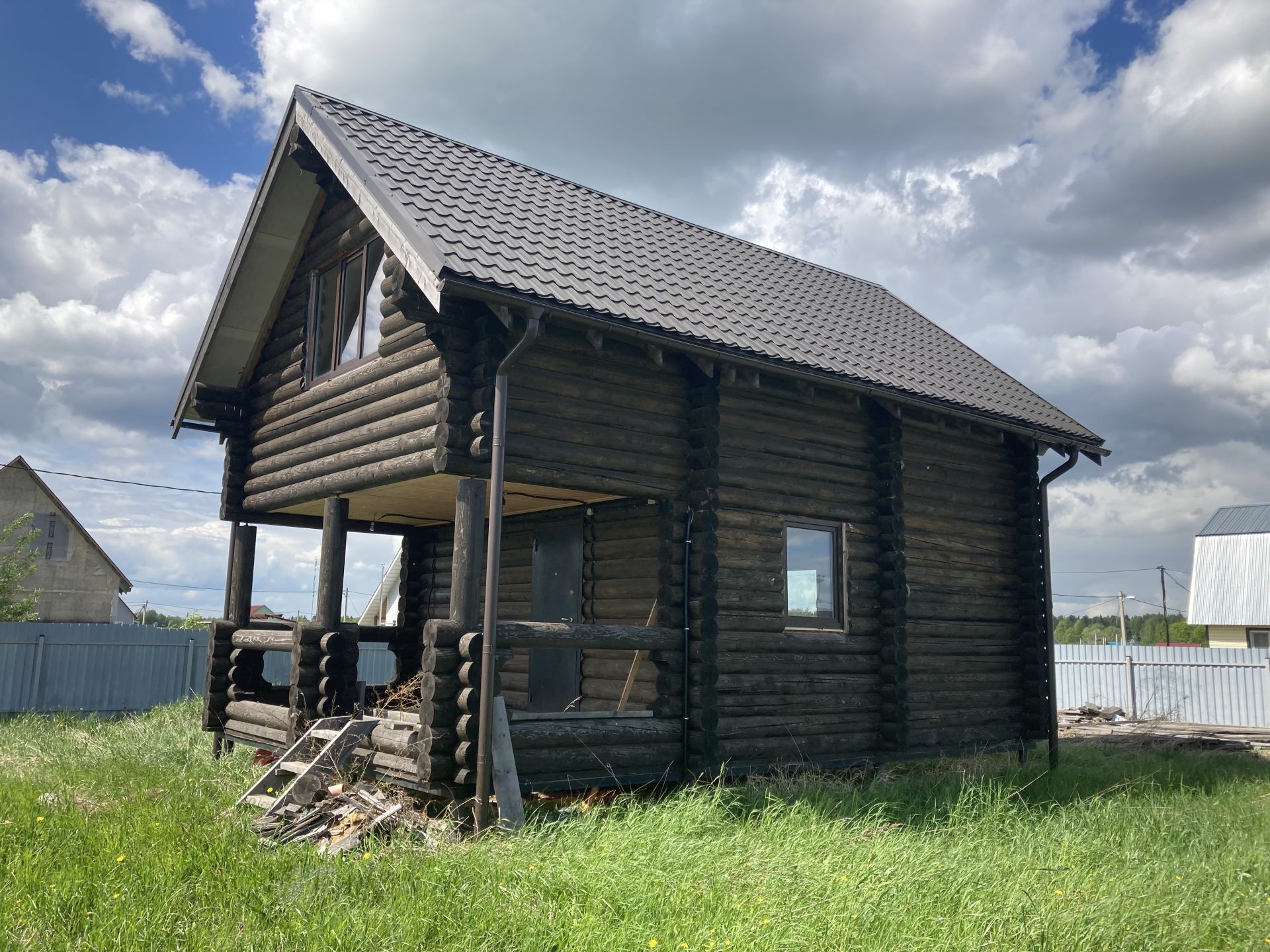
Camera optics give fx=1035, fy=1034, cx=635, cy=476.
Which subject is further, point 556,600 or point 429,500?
point 556,600

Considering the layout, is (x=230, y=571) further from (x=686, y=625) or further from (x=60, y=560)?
(x=60, y=560)

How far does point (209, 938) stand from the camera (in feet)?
17.7

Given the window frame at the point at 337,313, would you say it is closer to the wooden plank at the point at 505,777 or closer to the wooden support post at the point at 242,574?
the wooden support post at the point at 242,574

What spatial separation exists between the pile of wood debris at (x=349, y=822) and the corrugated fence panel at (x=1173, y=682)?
19.0 meters

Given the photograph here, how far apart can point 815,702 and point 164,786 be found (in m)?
6.49

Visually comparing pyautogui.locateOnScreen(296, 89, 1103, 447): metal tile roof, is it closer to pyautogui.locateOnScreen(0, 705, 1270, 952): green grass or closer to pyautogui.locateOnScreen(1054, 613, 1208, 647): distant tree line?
pyautogui.locateOnScreen(0, 705, 1270, 952): green grass

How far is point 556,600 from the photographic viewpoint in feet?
40.3

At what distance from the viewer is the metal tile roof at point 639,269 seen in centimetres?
912

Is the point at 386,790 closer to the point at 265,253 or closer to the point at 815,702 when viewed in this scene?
the point at 815,702

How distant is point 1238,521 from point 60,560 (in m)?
46.7

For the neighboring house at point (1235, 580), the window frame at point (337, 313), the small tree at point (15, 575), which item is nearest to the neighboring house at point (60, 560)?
the small tree at point (15, 575)

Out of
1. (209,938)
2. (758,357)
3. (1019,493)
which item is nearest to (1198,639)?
(1019,493)

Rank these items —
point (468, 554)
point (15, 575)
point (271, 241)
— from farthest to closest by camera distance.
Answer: point (15, 575) → point (271, 241) → point (468, 554)

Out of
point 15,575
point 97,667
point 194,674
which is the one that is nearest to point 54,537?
point 15,575
